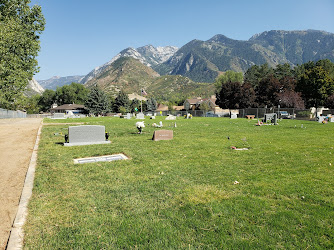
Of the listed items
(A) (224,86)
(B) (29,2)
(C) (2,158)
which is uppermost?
(B) (29,2)

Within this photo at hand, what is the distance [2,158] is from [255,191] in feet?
31.6

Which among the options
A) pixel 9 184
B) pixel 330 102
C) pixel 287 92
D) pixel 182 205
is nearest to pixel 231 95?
pixel 287 92

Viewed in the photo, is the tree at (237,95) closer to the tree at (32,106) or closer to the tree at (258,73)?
the tree at (258,73)

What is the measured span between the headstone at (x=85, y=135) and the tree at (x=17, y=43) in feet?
62.8

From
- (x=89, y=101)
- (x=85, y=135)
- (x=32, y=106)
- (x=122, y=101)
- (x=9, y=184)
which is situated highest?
(x=122, y=101)

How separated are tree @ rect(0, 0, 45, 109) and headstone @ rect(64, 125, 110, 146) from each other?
19.1 metres

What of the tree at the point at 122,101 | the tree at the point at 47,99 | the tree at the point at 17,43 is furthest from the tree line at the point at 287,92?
the tree at the point at 47,99

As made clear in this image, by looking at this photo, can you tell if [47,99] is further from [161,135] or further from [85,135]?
[161,135]

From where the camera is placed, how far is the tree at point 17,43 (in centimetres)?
2530

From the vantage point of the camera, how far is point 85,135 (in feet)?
38.2

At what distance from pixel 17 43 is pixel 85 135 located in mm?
24190

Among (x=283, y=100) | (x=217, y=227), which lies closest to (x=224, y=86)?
(x=283, y=100)

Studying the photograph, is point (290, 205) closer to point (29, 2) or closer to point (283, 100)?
point (29, 2)

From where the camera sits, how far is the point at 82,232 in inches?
132
